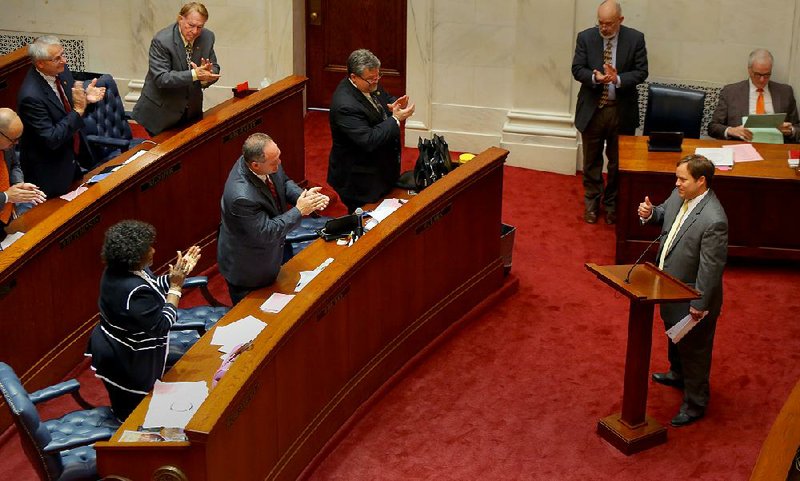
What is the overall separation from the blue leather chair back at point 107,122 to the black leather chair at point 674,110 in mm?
3902

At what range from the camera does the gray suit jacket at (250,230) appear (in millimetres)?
6062

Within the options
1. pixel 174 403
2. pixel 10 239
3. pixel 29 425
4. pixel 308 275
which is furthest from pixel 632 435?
pixel 10 239

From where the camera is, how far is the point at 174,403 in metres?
5.26

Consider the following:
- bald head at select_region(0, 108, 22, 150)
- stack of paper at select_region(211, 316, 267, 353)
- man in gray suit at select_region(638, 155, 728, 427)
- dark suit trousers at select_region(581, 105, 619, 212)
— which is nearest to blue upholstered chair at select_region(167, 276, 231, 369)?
stack of paper at select_region(211, 316, 267, 353)

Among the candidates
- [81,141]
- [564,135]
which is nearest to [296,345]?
[81,141]

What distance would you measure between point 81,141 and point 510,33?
3781 millimetres

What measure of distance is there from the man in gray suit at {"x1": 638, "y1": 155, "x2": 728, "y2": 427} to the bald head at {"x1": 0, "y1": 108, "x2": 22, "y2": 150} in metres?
3.51

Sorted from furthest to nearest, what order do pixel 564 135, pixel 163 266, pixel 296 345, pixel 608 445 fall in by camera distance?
pixel 564 135 → pixel 163 266 → pixel 608 445 → pixel 296 345

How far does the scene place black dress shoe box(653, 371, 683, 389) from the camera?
6.62m

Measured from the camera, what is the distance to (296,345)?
220 inches

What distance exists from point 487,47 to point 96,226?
14.5ft

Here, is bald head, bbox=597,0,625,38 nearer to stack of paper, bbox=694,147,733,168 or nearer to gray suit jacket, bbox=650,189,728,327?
stack of paper, bbox=694,147,733,168

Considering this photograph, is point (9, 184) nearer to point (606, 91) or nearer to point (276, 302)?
point (276, 302)

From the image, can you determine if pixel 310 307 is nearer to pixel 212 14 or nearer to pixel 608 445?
pixel 608 445
